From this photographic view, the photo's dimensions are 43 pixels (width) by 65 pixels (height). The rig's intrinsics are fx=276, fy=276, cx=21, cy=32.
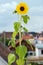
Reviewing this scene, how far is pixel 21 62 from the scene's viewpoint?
4.10 feet

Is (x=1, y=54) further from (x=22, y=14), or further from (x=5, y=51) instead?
(x=22, y=14)

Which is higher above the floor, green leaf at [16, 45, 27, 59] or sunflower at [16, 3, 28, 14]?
sunflower at [16, 3, 28, 14]

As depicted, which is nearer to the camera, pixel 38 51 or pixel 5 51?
pixel 5 51

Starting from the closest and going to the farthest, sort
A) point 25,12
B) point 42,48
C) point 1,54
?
point 25,12 < point 1,54 < point 42,48

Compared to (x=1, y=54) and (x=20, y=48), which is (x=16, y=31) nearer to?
(x=20, y=48)

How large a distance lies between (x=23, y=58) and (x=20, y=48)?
0.05m

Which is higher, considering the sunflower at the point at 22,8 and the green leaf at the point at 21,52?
the sunflower at the point at 22,8

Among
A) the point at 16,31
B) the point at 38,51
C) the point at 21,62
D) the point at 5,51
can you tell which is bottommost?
the point at 38,51

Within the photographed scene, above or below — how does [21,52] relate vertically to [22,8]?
below

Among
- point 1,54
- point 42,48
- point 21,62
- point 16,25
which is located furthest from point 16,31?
point 42,48

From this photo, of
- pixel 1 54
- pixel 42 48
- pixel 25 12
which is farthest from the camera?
pixel 42 48

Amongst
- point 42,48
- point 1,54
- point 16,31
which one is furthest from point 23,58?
point 42,48

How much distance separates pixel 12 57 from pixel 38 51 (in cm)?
2109

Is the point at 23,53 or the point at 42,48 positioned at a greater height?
the point at 23,53
